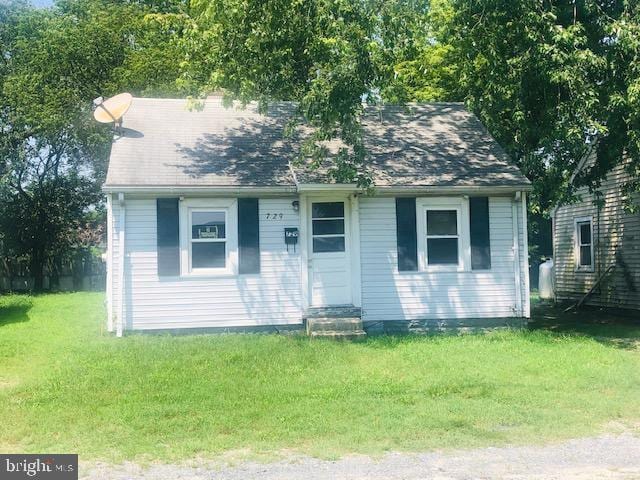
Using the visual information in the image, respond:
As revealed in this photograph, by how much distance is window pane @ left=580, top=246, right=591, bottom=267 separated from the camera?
62.8 feet

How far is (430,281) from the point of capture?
1292cm

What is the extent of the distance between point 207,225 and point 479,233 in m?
5.40

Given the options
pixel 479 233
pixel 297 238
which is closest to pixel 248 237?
pixel 297 238

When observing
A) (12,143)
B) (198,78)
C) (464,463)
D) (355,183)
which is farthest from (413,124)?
(12,143)

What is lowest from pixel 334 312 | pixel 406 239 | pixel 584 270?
pixel 334 312

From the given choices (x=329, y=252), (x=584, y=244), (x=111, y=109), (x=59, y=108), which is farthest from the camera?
(x=59, y=108)

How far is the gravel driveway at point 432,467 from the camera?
16.9 feet

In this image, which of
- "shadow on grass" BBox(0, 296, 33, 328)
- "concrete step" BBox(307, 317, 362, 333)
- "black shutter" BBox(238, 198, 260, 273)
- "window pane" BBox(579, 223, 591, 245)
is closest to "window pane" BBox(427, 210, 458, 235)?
"concrete step" BBox(307, 317, 362, 333)

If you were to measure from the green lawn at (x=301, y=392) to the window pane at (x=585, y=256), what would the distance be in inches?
303

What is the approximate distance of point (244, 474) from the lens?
5176mm

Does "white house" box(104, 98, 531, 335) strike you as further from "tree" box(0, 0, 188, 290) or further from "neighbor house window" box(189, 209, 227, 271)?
"tree" box(0, 0, 188, 290)

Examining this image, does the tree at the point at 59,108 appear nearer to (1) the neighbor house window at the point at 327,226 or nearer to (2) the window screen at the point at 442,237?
(1) the neighbor house window at the point at 327,226

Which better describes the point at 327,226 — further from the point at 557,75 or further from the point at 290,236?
the point at 557,75

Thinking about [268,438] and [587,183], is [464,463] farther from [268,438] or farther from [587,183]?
[587,183]
